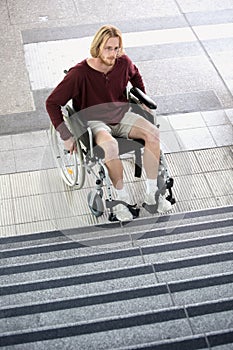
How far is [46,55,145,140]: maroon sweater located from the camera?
3.52 m

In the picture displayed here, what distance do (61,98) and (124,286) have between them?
123 centimetres

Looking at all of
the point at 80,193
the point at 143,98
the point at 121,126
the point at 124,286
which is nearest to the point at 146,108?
the point at 143,98

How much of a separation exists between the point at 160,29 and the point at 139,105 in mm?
2110

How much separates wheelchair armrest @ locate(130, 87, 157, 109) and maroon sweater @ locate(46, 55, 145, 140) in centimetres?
8

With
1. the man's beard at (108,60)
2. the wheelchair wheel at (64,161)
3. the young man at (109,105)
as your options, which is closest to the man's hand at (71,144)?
the young man at (109,105)

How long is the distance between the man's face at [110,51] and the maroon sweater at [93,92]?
10cm

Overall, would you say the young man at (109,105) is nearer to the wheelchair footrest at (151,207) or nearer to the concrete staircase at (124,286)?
the wheelchair footrest at (151,207)

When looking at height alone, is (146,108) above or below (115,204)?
above

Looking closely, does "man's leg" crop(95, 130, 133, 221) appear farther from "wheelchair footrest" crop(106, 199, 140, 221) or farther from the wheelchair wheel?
the wheelchair wheel

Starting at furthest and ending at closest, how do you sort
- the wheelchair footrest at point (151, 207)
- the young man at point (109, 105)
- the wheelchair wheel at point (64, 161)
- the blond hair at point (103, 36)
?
the wheelchair wheel at point (64, 161)
the wheelchair footrest at point (151, 207)
the young man at point (109, 105)
the blond hair at point (103, 36)

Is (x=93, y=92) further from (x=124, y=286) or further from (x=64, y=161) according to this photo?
(x=124, y=286)

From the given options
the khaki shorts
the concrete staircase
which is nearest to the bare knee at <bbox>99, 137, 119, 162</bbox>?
the khaki shorts

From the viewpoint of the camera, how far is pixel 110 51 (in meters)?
3.43

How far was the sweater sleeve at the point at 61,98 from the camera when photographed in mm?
3521
